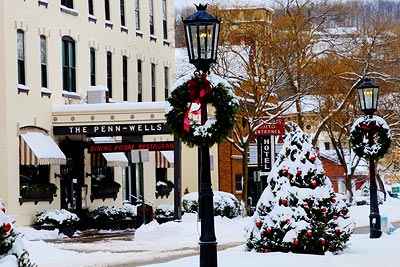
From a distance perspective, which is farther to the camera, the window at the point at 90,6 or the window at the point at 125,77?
the window at the point at 125,77

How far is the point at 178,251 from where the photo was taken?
29031mm

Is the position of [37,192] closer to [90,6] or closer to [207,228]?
[90,6]

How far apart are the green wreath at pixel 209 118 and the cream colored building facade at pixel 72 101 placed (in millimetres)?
20699

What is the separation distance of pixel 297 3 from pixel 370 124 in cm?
2352

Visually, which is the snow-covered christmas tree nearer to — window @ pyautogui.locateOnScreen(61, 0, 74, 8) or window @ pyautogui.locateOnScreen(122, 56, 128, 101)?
window @ pyautogui.locateOnScreen(61, 0, 74, 8)

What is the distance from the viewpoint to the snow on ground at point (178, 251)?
19234mm

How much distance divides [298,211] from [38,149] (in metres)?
19.2

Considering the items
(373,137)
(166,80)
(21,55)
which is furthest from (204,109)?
(166,80)

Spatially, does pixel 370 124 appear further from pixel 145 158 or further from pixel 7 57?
pixel 7 57

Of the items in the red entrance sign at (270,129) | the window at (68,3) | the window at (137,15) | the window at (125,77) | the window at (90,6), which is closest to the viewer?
the window at (68,3)

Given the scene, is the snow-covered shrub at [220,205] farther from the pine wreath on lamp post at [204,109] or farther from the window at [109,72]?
the pine wreath on lamp post at [204,109]

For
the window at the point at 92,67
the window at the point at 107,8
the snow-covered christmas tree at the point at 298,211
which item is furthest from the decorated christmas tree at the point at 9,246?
the window at the point at 107,8

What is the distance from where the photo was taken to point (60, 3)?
41531mm

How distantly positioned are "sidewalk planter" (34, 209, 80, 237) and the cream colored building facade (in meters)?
0.48
